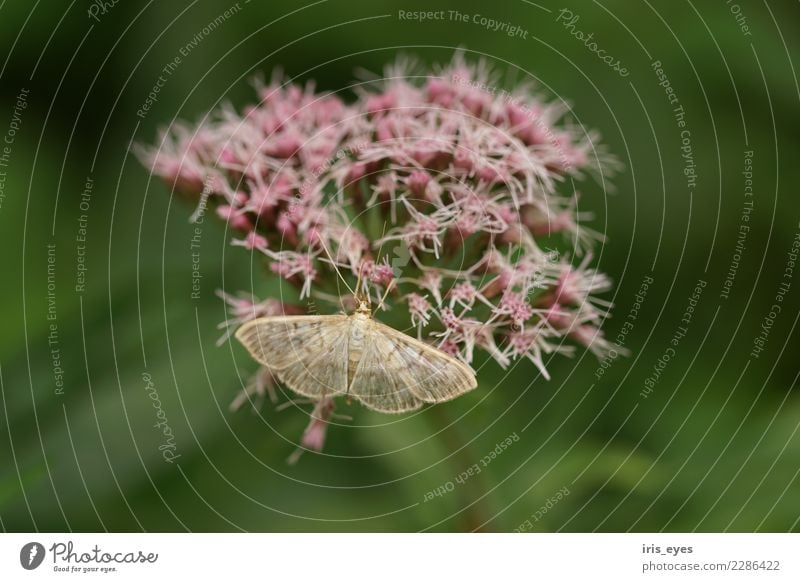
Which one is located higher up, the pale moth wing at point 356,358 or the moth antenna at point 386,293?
the moth antenna at point 386,293

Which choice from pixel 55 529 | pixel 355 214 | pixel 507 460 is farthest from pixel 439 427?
pixel 55 529

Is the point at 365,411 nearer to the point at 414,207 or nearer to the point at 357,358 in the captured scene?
the point at 357,358

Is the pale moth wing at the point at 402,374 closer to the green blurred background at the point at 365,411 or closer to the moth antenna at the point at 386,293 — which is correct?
the moth antenna at the point at 386,293
